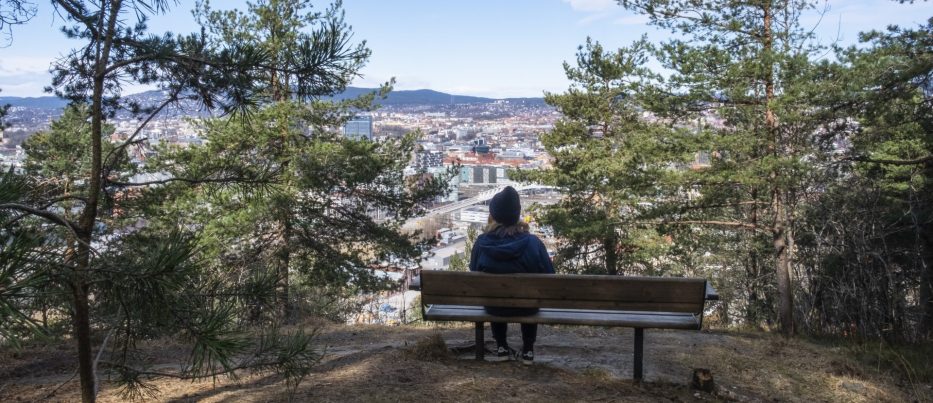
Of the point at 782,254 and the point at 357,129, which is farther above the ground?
the point at 357,129

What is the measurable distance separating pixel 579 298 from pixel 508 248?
622 millimetres

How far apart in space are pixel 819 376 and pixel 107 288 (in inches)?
208

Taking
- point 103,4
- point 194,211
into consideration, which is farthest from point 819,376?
point 194,211

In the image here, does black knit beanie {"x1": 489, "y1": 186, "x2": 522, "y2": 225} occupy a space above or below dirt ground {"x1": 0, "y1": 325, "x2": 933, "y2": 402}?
above

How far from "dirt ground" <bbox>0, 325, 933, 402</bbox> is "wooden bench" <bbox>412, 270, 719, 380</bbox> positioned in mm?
423

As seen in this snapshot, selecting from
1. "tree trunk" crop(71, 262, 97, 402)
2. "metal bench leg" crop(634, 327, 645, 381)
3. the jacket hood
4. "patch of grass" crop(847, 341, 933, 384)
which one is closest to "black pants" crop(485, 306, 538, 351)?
the jacket hood

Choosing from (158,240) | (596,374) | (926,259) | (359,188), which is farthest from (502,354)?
(926,259)

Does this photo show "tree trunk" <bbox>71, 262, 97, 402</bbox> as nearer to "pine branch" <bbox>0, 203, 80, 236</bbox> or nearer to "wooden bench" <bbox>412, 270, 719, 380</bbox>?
"pine branch" <bbox>0, 203, 80, 236</bbox>

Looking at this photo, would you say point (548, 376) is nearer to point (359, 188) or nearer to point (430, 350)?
point (430, 350)

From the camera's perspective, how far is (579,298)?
4547 mm

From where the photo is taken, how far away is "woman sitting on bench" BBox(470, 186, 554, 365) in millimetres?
4754

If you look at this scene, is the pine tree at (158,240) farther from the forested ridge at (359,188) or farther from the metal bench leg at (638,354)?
the metal bench leg at (638,354)

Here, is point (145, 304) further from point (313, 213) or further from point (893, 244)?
point (893, 244)

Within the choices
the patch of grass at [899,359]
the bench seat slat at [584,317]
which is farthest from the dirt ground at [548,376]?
the bench seat slat at [584,317]
